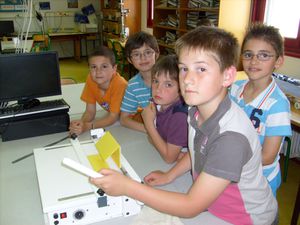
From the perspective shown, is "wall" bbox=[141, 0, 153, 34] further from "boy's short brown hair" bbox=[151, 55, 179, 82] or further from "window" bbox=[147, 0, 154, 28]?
"boy's short brown hair" bbox=[151, 55, 179, 82]

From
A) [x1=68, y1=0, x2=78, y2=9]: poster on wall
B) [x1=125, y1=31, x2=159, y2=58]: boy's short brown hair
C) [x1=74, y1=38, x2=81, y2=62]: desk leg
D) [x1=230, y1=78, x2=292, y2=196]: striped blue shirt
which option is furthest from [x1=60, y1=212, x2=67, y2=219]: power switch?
[x1=68, y1=0, x2=78, y2=9]: poster on wall

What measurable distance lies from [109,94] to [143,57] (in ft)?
1.10

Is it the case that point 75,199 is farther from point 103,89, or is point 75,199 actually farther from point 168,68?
point 103,89

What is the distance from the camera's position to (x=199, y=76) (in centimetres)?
81

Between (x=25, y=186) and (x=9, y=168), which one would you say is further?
(x=9, y=168)

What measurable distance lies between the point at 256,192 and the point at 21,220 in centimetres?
78

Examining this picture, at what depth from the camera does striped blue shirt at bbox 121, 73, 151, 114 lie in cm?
181

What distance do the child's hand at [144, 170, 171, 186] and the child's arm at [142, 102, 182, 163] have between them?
0.44 feet

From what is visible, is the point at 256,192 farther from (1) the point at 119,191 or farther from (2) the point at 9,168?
(2) the point at 9,168

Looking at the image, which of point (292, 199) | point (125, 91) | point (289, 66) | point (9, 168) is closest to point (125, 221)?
point (9, 168)

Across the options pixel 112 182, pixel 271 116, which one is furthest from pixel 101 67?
pixel 112 182

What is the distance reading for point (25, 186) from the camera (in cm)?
114

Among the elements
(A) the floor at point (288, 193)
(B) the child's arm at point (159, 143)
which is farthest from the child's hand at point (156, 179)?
(A) the floor at point (288, 193)

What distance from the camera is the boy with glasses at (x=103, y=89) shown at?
1.82 metres
